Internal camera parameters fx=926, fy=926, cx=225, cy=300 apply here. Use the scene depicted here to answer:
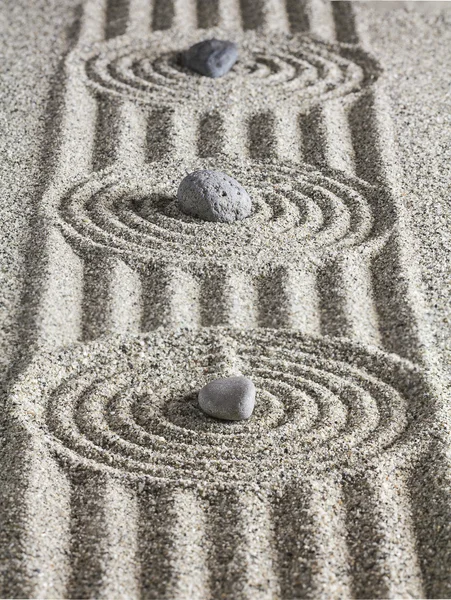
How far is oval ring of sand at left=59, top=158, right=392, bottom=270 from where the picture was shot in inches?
105

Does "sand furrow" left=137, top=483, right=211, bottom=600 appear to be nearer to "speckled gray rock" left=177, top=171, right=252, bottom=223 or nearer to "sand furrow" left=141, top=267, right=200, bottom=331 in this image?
"sand furrow" left=141, top=267, right=200, bottom=331

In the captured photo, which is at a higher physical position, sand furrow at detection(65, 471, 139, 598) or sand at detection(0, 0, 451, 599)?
sand at detection(0, 0, 451, 599)

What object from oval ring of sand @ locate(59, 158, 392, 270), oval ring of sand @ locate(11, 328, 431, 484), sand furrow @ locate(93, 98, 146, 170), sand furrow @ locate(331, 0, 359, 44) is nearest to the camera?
oval ring of sand @ locate(11, 328, 431, 484)

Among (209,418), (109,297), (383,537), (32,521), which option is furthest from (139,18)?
(383,537)

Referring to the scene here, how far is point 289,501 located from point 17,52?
2592 millimetres

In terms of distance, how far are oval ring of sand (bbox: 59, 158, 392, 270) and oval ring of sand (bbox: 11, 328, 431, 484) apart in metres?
0.40

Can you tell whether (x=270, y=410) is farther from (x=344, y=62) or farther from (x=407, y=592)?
(x=344, y=62)

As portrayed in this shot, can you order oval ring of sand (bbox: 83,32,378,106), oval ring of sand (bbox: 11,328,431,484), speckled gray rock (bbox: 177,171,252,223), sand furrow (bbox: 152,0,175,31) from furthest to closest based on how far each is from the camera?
sand furrow (bbox: 152,0,175,31) < oval ring of sand (bbox: 83,32,378,106) < speckled gray rock (bbox: 177,171,252,223) < oval ring of sand (bbox: 11,328,431,484)

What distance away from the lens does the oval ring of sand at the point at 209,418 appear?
1.98 m

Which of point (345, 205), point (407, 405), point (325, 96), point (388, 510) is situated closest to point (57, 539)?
point (388, 510)

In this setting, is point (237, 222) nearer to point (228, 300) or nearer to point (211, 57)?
point (228, 300)

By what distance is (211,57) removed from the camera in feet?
11.9

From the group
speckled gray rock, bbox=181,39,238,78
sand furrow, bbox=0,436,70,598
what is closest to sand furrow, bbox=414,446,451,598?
sand furrow, bbox=0,436,70,598

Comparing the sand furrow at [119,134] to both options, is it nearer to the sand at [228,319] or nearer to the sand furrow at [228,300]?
the sand at [228,319]
